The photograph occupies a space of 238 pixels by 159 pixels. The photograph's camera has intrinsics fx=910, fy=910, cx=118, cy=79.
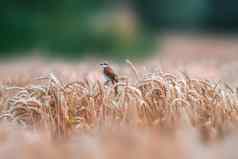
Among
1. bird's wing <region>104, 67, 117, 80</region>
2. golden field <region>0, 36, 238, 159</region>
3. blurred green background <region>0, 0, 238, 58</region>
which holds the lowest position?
golden field <region>0, 36, 238, 159</region>

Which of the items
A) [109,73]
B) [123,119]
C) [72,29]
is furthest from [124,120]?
[72,29]

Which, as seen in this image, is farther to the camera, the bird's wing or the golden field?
the bird's wing

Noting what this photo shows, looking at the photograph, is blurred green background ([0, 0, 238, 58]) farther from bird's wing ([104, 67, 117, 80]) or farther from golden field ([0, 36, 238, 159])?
golden field ([0, 36, 238, 159])

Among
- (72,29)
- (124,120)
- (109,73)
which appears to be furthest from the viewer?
(72,29)

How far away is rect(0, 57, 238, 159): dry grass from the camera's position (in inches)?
132

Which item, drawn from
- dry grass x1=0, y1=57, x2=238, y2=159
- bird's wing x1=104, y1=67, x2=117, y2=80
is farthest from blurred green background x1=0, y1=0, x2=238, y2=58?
dry grass x1=0, y1=57, x2=238, y2=159

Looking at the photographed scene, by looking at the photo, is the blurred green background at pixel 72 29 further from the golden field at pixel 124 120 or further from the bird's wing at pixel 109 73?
the golden field at pixel 124 120

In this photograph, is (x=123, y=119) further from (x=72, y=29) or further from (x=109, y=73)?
(x=72, y=29)

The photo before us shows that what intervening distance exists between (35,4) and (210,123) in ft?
43.1

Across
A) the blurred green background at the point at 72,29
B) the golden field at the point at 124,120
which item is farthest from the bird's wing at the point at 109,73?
the blurred green background at the point at 72,29

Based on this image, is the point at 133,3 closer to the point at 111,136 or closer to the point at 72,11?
the point at 72,11

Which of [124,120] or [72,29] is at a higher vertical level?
[72,29]

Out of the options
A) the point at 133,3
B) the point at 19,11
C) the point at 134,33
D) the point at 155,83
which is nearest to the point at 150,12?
the point at 133,3

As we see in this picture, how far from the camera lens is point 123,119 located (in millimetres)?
3982
